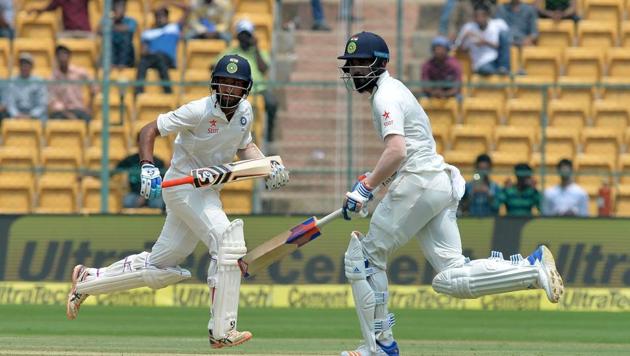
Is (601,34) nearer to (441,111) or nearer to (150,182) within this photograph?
(441,111)

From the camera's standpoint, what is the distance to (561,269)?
14297 mm

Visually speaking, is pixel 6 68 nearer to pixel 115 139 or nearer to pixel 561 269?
pixel 115 139

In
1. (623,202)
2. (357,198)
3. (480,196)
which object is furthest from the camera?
(623,202)

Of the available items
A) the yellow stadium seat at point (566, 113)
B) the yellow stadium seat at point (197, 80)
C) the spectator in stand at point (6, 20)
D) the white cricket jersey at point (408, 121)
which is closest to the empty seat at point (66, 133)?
the yellow stadium seat at point (197, 80)

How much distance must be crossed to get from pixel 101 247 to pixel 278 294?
6.29 ft

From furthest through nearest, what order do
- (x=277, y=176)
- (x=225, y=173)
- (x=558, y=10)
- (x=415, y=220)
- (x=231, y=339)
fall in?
(x=558, y=10) < (x=277, y=176) < (x=225, y=173) < (x=231, y=339) < (x=415, y=220)

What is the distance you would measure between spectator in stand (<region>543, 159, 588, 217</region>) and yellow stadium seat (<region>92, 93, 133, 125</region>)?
4.74 metres

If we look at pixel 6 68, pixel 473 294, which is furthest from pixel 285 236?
pixel 6 68

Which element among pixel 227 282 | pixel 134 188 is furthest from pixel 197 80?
pixel 227 282

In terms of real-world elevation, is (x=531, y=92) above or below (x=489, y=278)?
below

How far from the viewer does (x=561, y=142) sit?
15.7m

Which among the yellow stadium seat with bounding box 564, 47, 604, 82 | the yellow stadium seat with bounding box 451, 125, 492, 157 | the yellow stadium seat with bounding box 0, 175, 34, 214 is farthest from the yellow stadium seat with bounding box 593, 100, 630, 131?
the yellow stadium seat with bounding box 0, 175, 34, 214

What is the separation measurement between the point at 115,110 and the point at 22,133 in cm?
112

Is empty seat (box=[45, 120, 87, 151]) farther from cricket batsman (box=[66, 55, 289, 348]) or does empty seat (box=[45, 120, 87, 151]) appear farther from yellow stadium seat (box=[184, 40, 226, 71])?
cricket batsman (box=[66, 55, 289, 348])
